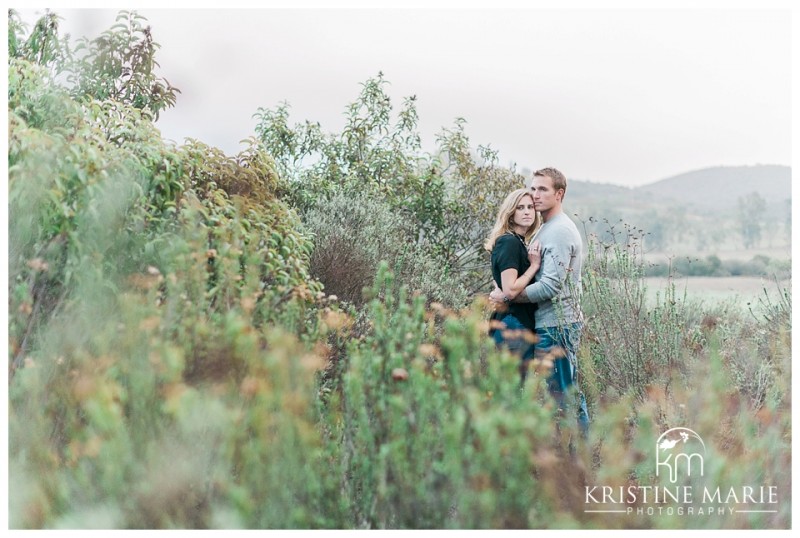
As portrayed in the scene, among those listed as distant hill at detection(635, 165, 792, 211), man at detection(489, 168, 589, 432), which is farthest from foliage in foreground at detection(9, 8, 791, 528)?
distant hill at detection(635, 165, 792, 211)

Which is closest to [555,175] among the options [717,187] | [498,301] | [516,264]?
[516,264]

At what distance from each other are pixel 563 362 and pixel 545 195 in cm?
86

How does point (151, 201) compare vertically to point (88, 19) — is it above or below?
below

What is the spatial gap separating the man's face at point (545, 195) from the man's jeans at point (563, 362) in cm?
63

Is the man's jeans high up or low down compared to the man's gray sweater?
down

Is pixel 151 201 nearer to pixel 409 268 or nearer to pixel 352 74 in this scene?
pixel 352 74

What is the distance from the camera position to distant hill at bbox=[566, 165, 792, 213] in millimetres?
6789

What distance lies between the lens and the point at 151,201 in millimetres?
3137

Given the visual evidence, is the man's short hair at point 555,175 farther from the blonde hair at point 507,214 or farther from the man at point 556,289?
the blonde hair at point 507,214

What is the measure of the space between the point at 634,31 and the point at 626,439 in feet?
7.05

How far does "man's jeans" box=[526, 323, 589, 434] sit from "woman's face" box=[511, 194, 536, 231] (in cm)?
56

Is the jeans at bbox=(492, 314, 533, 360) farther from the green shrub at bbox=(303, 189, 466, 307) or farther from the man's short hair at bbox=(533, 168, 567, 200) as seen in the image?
the green shrub at bbox=(303, 189, 466, 307)

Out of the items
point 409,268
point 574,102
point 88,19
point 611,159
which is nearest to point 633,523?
point 409,268

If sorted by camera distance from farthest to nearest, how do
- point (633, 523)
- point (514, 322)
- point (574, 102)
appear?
point (574, 102) → point (514, 322) → point (633, 523)
